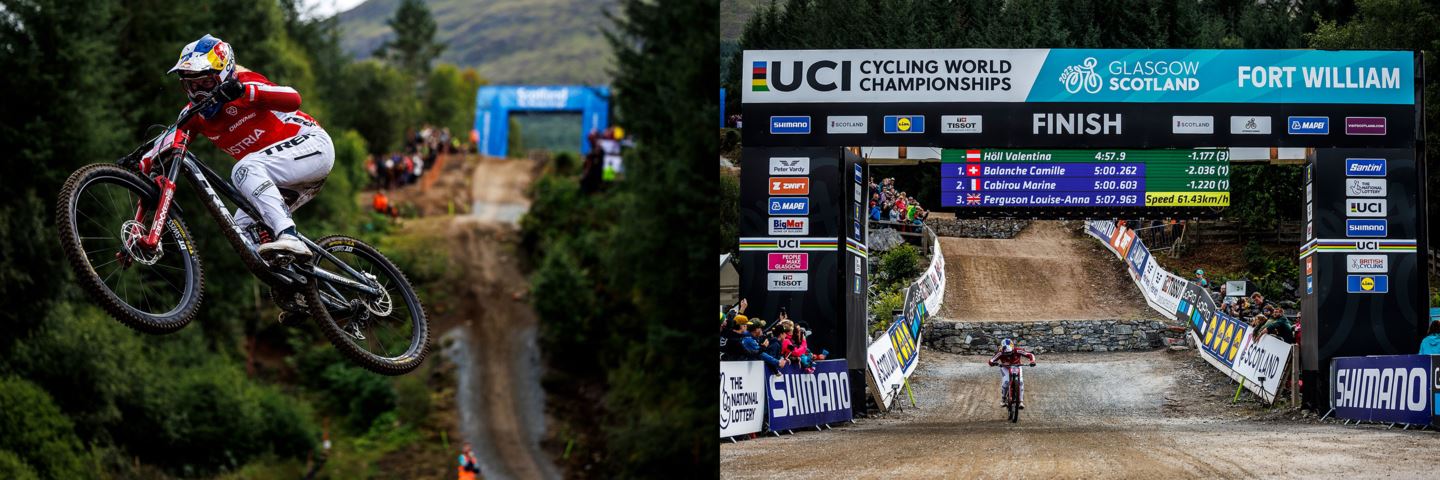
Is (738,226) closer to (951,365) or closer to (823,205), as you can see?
(823,205)

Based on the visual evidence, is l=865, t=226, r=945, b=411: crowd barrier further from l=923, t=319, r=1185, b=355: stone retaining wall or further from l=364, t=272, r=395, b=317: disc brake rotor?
l=364, t=272, r=395, b=317: disc brake rotor

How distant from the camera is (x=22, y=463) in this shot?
24.8 m

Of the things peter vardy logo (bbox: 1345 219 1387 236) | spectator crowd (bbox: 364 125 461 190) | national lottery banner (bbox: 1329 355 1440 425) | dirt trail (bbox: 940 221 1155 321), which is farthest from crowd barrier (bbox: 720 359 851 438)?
spectator crowd (bbox: 364 125 461 190)

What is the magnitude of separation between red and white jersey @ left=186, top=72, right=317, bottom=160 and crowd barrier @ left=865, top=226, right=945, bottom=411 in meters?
7.75

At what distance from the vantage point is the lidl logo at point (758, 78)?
13.5 m

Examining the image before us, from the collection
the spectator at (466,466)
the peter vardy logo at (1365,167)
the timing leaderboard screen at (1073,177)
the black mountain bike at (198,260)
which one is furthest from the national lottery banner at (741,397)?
the spectator at (466,466)

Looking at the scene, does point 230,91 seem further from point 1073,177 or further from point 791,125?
point 1073,177

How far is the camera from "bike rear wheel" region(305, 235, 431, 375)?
20.7 ft

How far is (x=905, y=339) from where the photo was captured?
45.1ft

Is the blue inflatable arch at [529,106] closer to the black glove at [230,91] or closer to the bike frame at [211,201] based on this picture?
the bike frame at [211,201]

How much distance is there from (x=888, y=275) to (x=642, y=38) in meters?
24.9

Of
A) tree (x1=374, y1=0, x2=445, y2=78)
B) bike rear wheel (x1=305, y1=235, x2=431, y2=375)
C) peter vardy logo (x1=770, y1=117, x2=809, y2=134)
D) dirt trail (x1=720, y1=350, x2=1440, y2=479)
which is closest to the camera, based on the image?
bike rear wheel (x1=305, y1=235, x2=431, y2=375)

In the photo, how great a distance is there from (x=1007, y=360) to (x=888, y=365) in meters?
1.08

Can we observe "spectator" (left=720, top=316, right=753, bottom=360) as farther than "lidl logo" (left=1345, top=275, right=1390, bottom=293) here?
Yes
